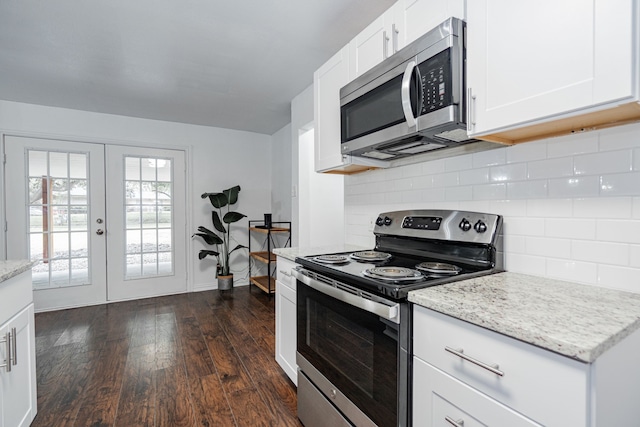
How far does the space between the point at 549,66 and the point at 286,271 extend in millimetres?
1572

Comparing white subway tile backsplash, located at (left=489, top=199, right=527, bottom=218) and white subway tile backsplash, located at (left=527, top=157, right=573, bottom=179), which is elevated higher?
white subway tile backsplash, located at (left=527, top=157, right=573, bottom=179)

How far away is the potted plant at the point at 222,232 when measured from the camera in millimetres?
4199

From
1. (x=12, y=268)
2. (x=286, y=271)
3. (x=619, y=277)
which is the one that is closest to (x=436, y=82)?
(x=619, y=277)

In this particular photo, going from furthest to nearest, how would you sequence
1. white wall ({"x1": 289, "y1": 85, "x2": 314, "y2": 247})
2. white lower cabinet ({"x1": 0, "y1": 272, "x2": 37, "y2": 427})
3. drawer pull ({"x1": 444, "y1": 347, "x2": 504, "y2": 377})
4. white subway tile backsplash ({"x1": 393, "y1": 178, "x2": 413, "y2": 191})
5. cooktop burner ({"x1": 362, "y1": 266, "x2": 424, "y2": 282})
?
white wall ({"x1": 289, "y1": 85, "x2": 314, "y2": 247}), white subway tile backsplash ({"x1": 393, "y1": 178, "x2": 413, "y2": 191}), white lower cabinet ({"x1": 0, "y1": 272, "x2": 37, "y2": 427}), cooktop burner ({"x1": 362, "y1": 266, "x2": 424, "y2": 282}), drawer pull ({"x1": 444, "y1": 347, "x2": 504, "y2": 377})

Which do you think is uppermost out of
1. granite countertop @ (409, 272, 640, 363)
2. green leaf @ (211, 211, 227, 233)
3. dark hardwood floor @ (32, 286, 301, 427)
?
green leaf @ (211, 211, 227, 233)

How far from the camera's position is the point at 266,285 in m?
4.19

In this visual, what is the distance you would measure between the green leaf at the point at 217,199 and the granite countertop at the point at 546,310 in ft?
11.9

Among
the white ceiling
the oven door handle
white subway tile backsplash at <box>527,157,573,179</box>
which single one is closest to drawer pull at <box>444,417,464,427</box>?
the oven door handle

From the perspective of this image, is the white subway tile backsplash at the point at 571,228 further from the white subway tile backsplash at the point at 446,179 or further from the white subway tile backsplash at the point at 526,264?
the white subway tile backsplash at the point at 446,179

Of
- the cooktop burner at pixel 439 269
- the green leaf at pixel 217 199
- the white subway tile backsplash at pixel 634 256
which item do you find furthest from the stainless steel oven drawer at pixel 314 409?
the green leaf at pixel 217 199

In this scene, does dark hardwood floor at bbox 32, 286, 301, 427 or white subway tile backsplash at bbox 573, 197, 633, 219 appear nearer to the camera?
white subway tile backsplash at bbox 573, 197, 633, 219

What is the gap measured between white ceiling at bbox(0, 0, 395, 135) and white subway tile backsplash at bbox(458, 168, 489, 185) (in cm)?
114

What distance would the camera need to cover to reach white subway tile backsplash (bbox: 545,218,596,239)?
1.09 meters

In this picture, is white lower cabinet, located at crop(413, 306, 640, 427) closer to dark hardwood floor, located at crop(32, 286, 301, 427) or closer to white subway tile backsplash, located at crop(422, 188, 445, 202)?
white subway tile backsplash, located at crop(422, 188, 445, 202)
